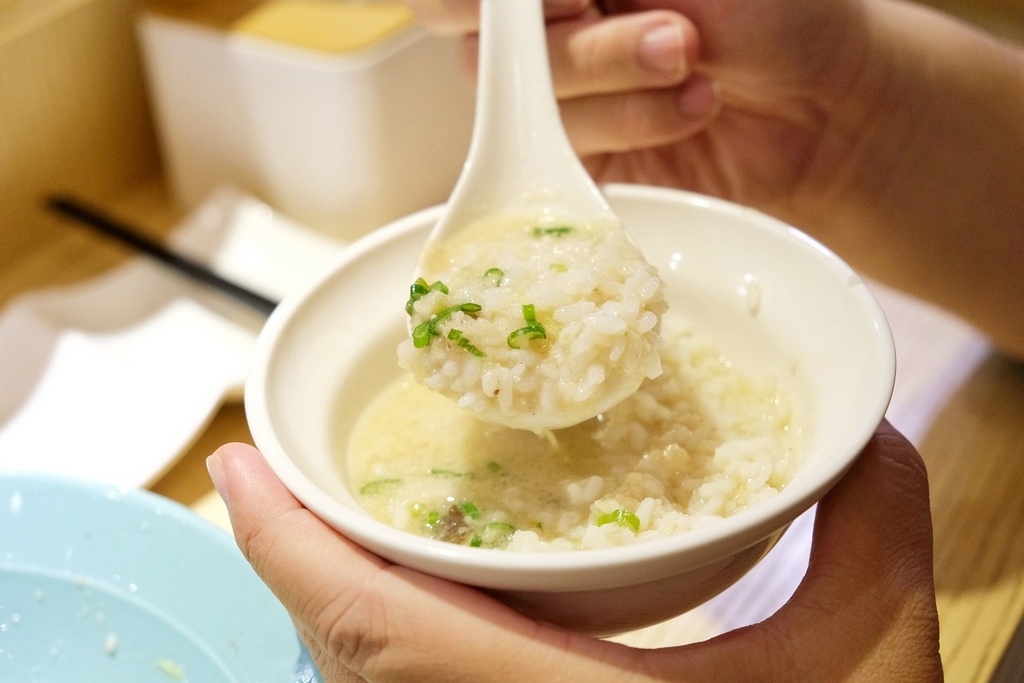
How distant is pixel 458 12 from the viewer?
1.53 metres

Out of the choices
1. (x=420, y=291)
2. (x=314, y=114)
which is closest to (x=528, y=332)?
(x=420, y=291)

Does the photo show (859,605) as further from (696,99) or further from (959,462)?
(696,99)

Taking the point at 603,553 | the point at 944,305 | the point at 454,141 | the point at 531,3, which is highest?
the point at 531,3

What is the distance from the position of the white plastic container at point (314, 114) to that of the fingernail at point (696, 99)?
0.68 metres

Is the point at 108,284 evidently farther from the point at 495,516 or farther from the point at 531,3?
the point at 495,516

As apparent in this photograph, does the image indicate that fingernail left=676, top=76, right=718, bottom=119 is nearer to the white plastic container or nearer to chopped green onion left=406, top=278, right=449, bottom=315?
the white plastic container

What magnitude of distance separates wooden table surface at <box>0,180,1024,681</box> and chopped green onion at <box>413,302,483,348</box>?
599 millimetres

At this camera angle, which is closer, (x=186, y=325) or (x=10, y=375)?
(x=10, y=375)

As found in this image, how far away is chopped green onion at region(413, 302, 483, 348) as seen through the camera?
0.98 meters

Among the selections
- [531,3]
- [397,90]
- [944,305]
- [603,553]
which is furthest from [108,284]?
[944,305]

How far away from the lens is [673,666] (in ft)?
2.69

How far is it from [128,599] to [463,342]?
0.58 metres

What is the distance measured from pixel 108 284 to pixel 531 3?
45.4 inches

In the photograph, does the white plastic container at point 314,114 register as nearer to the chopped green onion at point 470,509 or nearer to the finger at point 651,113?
the finger at point 651,113
